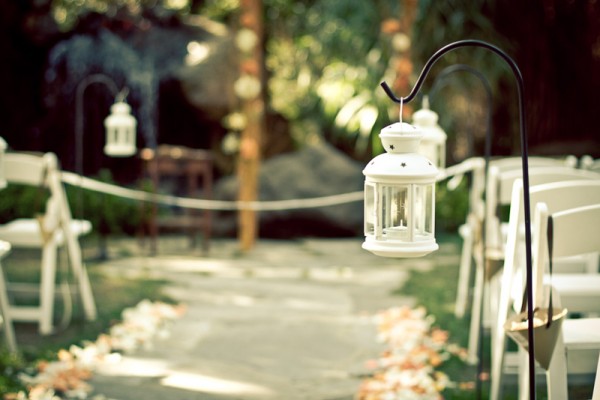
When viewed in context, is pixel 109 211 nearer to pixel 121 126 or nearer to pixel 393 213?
pixel 121 126

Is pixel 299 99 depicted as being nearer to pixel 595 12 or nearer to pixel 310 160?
pixel 310 160

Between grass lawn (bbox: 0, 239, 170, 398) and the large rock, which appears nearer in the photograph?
grass lawn (bbox: 0, 239, 170, 398)

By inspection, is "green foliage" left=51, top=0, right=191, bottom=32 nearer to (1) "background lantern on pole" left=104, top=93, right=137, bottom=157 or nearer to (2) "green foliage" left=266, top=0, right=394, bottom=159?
(2) "green foliage" left=266, top=0, right=394, bottom=159

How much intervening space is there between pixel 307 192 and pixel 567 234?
282 inches

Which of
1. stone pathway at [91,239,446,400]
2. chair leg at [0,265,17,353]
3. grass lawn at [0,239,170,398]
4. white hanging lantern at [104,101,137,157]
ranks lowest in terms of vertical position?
stone pathway at [91,239,446,400]

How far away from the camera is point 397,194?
7.80 feet


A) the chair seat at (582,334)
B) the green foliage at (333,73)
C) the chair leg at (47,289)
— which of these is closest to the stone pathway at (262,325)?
the chair leg at (47,289)

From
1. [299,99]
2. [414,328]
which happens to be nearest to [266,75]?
[299,99]

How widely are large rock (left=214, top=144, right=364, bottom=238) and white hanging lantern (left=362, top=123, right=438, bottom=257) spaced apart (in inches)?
285

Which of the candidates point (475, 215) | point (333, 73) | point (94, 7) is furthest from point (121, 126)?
point (94, 7)

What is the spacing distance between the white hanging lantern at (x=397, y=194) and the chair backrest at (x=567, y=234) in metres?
0.38

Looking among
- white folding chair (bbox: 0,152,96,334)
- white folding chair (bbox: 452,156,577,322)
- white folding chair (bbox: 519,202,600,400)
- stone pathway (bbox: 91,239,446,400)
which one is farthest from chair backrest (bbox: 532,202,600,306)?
white folding chair (bbox: 0,152,96,334)

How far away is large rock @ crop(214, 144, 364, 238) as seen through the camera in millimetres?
9641

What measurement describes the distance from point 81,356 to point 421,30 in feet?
25.5
